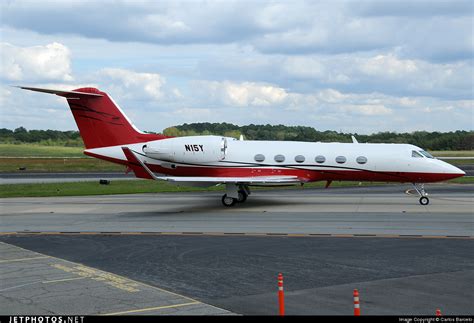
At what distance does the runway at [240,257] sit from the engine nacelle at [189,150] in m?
2.36

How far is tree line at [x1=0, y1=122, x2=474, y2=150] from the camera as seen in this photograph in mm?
62787

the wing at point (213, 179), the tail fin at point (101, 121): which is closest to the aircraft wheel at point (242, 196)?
the wing at point (213, 179)

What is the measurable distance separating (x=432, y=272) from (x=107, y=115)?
2037 centimetres

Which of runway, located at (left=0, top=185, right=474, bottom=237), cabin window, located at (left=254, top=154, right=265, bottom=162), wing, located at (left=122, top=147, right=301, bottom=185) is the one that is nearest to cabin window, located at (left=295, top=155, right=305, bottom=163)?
wing, located at (left=122, top=147, right=301, bottom=185)

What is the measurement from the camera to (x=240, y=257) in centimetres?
1597

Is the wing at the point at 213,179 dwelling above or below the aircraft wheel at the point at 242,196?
above

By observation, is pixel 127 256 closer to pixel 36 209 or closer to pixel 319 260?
pixel 319 260

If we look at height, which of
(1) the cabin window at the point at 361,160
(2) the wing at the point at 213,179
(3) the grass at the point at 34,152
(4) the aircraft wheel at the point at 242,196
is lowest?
(4) the aircraft wheel at the point at 242,196

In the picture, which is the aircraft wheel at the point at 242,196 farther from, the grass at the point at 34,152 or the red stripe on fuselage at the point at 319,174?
the grass at the point at 34,152

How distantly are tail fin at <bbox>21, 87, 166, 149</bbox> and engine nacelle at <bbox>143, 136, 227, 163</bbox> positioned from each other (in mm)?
1126

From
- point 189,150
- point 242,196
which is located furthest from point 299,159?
point 189,150

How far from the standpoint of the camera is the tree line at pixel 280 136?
62787 mm

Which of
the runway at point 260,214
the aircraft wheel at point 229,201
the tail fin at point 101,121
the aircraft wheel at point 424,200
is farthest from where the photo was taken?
the tail fin at point 101,121

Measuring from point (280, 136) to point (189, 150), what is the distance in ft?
121
